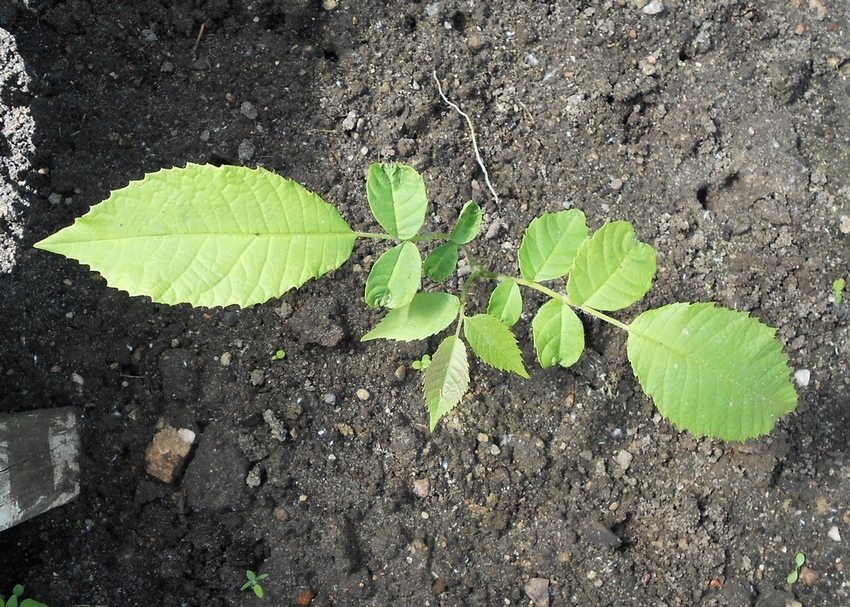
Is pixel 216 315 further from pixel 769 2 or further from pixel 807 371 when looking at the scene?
pixel 769 2

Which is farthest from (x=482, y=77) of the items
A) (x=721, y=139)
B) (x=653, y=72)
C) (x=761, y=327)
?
(x=761, y=327)

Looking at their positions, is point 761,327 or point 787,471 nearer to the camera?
→ point 761,327

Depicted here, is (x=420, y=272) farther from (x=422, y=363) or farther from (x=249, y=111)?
(x=249, y=111)

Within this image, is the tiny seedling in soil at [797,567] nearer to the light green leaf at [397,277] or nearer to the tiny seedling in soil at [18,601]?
the light green leaf at [397,277]

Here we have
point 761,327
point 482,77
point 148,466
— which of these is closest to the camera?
point 761,327

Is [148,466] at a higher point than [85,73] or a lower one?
lower

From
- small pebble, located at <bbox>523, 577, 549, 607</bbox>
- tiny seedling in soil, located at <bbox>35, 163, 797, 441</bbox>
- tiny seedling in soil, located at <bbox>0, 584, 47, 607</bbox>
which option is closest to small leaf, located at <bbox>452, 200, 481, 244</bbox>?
tiny seedling in soil, located at <bbox>35, 163, 797, 441</bbox>
